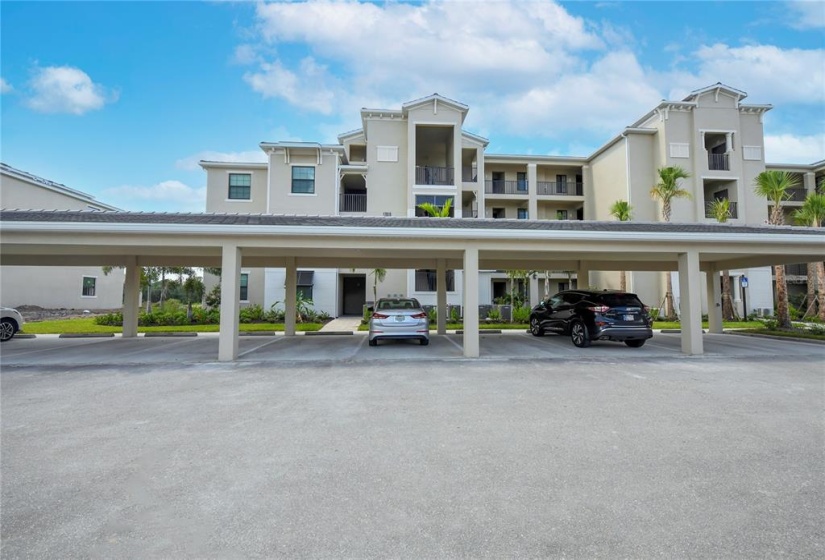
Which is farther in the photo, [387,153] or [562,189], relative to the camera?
[562,189]

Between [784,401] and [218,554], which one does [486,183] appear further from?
[218,554]

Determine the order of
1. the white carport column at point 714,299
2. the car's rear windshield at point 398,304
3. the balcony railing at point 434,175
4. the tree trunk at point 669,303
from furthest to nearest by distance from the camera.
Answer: the balcony railing at point 434,175 < the tree trunk at point 669,303 < the white carport column at point 714,299 < the car's rear windshield at point 398,304

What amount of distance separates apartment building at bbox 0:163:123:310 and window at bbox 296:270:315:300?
11.8 m

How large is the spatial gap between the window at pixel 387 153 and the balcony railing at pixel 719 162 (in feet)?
62.3

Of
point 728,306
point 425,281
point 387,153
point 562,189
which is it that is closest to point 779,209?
point 728,306

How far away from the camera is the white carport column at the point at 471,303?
9.88 metres

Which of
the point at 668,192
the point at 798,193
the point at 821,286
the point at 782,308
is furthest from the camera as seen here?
the point at 798,193

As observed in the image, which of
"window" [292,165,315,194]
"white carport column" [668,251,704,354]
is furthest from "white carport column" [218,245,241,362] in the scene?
"window" [292,165,315,194]

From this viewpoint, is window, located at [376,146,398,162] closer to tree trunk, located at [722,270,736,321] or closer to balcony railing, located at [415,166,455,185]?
balcony railing, located at [415,166,455,185]

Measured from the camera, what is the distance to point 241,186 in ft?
82.4

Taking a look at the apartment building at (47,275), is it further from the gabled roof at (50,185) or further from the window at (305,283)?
the window at (305,283)

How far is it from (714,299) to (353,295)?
1823 cm

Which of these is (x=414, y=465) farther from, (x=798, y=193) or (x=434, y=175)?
(x=798, y=193)

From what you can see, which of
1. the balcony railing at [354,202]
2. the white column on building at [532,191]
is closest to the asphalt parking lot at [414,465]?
the balcony railing at [354,202]
